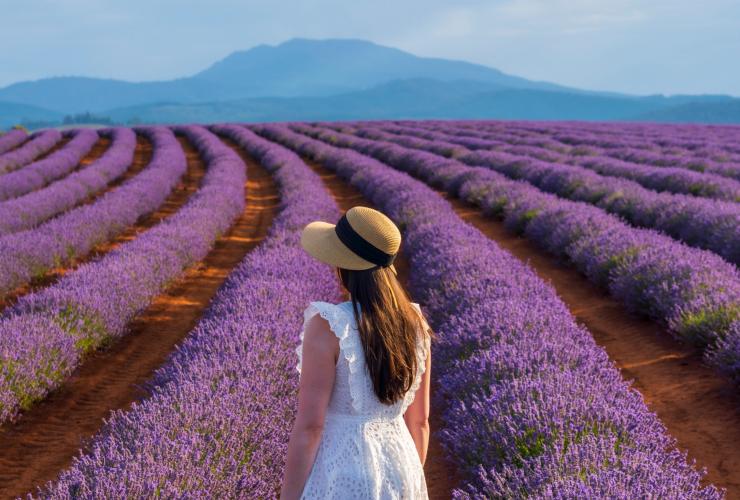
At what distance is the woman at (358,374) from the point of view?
5.16ft

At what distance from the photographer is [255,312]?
13.9ft

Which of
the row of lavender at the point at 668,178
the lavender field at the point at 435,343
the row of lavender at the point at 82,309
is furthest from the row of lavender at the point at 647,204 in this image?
the row of lavender at the point at 82,309

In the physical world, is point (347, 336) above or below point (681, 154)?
above

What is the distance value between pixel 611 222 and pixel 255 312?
16.4 ft

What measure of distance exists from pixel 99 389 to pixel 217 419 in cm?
217

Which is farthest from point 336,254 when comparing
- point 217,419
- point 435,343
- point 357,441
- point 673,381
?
point 673,381

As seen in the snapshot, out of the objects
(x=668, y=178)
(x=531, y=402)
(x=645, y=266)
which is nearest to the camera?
(x=531, y=402)

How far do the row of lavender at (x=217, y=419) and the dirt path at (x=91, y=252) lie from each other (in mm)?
2477

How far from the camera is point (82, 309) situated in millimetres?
4789

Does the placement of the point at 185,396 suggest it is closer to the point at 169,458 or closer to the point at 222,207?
the point at 169,458

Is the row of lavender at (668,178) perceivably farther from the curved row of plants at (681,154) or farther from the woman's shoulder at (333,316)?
the woman's shoulder at (333,316)

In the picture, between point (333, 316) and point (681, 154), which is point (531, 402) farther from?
point (681, 154)

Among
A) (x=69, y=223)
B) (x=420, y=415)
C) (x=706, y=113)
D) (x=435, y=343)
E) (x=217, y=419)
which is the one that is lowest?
(x=706, y=113)

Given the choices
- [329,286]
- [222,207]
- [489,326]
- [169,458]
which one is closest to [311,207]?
[222,207]
